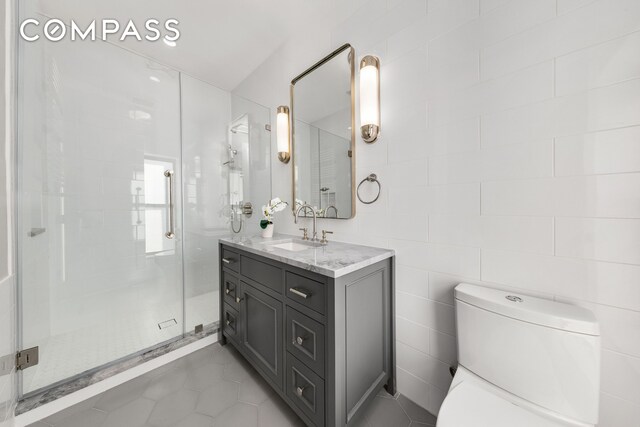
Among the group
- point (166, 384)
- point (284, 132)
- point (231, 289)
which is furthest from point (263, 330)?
point (284, 132)

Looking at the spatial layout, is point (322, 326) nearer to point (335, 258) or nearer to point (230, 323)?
point (335, 258)

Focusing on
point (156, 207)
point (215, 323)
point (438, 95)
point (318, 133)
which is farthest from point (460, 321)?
point (156, 207)

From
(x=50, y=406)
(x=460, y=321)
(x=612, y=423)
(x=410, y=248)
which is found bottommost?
(x=50, y=406)

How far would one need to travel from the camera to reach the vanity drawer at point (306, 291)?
3.20 ft

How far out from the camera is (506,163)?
941 mm

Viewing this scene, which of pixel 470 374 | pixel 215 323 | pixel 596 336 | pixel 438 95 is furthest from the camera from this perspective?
pixel 215 323

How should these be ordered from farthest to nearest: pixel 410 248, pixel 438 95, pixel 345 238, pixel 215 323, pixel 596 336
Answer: pixel 215 323
pixel 345 238
pixel 410 248
pixel 438 95
pixel 596 336

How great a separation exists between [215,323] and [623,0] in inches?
113

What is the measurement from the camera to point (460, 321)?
3.11 ft

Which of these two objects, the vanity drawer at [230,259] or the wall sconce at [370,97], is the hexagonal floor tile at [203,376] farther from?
the wall sconce at [370,97]

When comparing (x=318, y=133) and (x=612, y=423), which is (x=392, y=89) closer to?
(x=318, y=133)

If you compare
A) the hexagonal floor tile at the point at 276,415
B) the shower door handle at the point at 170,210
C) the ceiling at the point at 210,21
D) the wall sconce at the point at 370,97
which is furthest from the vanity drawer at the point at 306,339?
the ceiling at the point at 210,21

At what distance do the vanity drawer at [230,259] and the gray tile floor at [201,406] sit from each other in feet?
2.28

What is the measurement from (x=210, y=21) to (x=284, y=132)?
936 mm
